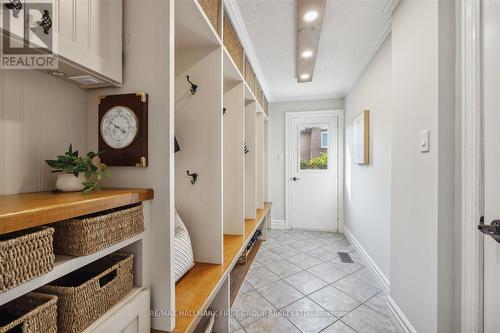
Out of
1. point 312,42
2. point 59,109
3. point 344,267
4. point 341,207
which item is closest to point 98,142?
point 59,109

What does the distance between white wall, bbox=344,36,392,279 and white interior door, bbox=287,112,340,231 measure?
0.76 m

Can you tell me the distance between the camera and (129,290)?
908 mm

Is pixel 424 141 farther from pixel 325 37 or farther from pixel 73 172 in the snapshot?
pixel 73 172

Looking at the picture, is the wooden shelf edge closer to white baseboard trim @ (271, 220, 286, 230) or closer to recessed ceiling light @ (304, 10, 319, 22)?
white baseboard trim @ (271, 220, 286, 230)

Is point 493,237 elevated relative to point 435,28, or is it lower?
lower

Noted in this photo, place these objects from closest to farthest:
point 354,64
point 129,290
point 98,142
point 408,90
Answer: point 129,290
point 98,142
point 408,90
point 354,64

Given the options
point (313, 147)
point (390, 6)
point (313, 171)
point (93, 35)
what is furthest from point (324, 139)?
point (93, 35)

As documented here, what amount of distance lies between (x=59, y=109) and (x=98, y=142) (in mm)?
185

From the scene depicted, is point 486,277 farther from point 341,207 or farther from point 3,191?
point 341,207

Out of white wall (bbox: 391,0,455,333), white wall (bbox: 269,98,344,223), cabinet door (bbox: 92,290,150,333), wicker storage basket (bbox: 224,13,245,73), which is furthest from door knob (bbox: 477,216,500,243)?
white wall (bbox: 269,98,344,223)

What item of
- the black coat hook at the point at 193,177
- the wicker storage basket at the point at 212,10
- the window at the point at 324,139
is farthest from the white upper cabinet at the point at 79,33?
the window at the point at 324,139

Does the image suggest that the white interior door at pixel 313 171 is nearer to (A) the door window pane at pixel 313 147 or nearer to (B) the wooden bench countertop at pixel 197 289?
(A) the door window pane at pixel 313 147

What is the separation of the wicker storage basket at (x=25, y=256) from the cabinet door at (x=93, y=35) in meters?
0.55

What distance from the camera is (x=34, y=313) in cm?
57
